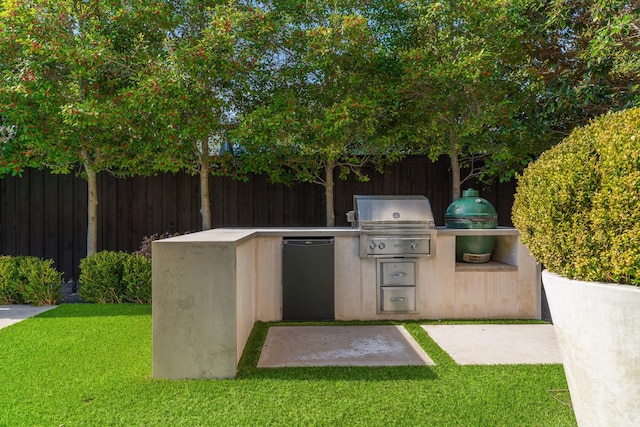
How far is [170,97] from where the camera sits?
5.38 metres

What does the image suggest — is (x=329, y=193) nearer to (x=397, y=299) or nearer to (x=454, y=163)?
(x=454, y=163)

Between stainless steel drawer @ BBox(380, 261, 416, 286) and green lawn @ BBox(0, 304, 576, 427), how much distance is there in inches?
45.4

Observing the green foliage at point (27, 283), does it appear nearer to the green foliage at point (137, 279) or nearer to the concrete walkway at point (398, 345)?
the green foliage at point (137, 279)

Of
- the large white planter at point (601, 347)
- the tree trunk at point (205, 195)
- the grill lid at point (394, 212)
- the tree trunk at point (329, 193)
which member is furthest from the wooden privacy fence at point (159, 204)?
the large white planter at point (601, 347)

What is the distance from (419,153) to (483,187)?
4.39 feet

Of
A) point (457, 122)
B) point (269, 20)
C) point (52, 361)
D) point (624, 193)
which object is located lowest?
point (52, 361)

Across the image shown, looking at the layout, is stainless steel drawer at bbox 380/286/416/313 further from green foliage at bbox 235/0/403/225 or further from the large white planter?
the large white planter

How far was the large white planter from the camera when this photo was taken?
1.66 m

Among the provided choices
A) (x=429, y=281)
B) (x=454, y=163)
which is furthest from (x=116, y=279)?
(x=454, y=163)

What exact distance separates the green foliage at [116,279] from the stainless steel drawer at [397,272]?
119 inches

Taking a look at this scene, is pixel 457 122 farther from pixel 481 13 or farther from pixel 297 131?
pixel 297 131

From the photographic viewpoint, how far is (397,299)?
466cm

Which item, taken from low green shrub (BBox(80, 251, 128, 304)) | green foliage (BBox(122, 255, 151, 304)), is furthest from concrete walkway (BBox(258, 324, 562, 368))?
low green shrub (BBox(80, 251, 128, 304))

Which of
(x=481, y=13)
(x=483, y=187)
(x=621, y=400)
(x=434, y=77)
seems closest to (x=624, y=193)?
(x=621, y=400)
